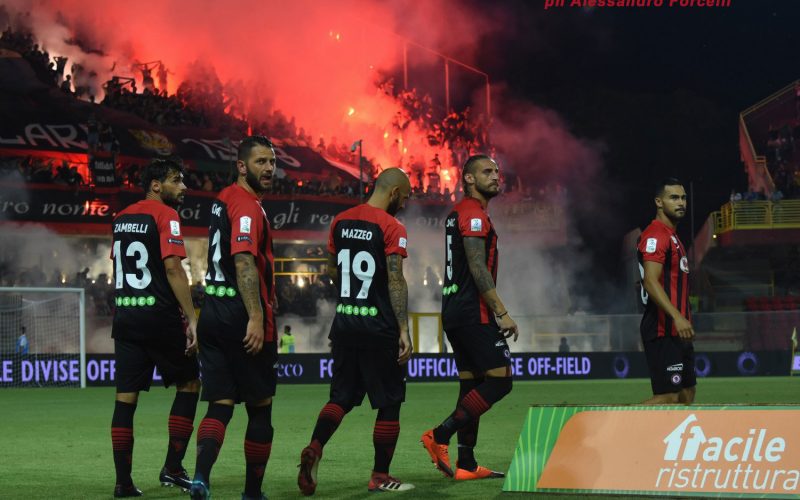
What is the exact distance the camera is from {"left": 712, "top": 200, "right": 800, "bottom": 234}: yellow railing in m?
43.4

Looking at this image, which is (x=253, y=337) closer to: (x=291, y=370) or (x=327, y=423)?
(x=327, y=423)

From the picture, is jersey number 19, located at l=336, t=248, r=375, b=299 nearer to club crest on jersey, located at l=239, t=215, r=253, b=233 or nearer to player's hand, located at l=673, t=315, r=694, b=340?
club crest on jersey, located at l=239, t=215, r=253, b=233

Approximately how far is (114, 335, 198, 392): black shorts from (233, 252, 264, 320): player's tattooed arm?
5.16ft

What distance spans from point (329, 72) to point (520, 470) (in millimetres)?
56739

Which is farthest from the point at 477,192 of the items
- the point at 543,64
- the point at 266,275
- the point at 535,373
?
the point at 543,64

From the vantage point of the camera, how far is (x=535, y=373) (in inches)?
1223

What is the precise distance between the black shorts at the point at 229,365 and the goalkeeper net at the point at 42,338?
20.2m

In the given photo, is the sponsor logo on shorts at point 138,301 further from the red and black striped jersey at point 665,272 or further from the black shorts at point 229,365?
the red and black striped jersey at point 665,272

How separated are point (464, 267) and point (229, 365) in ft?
7.91

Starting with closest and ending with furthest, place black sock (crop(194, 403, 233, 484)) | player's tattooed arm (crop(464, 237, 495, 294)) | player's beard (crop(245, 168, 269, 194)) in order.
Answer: black sock (crop(194, 403, 233, 484)), player's beard (crop(245, 168, 269, 194)), player's tattooed arm (crop(464, 237, 495, 294))

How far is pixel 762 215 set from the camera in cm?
4381

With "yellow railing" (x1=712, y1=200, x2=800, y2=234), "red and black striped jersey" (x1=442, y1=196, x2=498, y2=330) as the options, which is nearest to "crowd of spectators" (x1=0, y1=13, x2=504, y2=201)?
Result: "yellow railing" (x1=712, y1=200, x2=800, y2=234)

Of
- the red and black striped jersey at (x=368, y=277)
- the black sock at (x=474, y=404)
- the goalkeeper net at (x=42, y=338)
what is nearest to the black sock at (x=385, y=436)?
the red and black striped jersey at (x=368, y=277)

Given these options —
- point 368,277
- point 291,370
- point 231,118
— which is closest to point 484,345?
point 368,277
